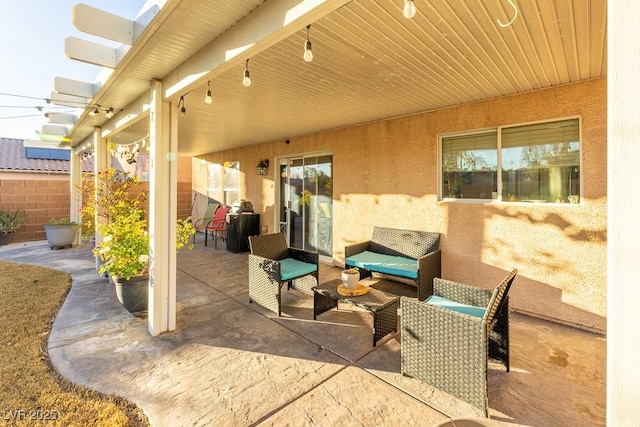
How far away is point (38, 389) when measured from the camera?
2.17 meters

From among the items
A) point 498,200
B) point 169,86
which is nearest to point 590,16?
point 498,200

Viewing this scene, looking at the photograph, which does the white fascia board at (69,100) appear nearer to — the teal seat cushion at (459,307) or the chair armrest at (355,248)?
the chair armrest at (355,248)

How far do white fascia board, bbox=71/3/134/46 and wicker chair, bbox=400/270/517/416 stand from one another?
126 inches

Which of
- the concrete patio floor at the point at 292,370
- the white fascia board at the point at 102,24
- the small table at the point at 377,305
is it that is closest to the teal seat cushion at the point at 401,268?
the concrete patio floor at the point at 292,370

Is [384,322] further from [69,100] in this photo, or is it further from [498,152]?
[69,100]

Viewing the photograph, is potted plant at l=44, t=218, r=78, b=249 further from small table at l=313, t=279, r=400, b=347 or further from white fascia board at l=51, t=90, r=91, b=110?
small table at l=313, t=279, r=400, b=347

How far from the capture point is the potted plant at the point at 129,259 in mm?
3396

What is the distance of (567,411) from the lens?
2.02 meters

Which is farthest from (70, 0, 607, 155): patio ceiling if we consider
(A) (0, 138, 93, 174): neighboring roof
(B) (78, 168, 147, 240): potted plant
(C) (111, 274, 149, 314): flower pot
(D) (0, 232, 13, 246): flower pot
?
(A) (0, 138, 93, 174): neighboring roof

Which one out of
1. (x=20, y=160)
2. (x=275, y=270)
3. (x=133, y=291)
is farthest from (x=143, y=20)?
(x=20, y=160)

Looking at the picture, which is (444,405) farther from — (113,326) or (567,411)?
(113,326)

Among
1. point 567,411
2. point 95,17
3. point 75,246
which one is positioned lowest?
point 567,411

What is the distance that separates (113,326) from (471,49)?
4.54 meters
